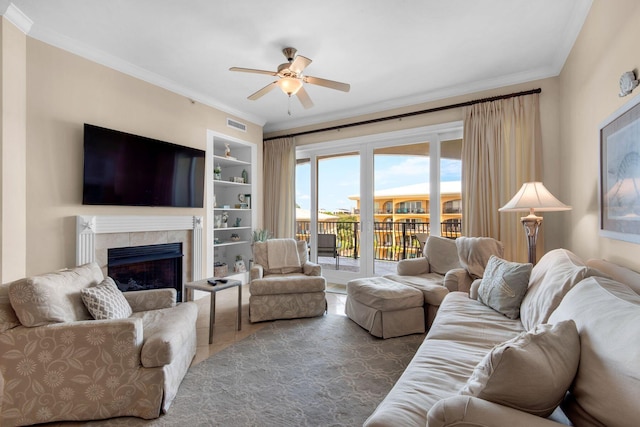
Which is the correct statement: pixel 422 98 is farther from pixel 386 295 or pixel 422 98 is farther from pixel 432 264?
pixel 386 295

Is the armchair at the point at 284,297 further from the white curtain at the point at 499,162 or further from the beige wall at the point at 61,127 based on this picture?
the white curtain at the point at 499,162

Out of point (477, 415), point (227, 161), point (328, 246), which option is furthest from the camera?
point (328, 246)

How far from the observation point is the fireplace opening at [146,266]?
330 cm

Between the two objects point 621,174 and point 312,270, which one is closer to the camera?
point 621,174

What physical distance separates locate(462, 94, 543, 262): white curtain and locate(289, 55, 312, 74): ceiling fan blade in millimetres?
2247

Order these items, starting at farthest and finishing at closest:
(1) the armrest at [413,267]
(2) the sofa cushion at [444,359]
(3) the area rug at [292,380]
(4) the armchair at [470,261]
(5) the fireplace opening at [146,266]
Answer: (1) the armrest at [413,267] < (5) the fireplace opening at [146,266] < (4) the armchair at [470,261] < (3) the area rug at [292,380] < (2) the sofa cushion at [444,359]

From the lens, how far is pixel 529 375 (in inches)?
34.4

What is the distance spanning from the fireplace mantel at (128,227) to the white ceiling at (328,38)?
1.60 metres

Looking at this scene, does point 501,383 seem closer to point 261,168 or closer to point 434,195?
point 434,195

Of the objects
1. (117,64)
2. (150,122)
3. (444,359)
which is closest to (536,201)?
(444,359)

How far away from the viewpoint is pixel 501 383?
2.89 ft

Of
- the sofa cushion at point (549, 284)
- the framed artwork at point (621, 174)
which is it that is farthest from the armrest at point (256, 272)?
the framed artwork at point (621, 174)

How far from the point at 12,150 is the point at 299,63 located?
2.43 metres

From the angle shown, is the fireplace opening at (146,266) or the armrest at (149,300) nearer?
the armrest at (149,300)
